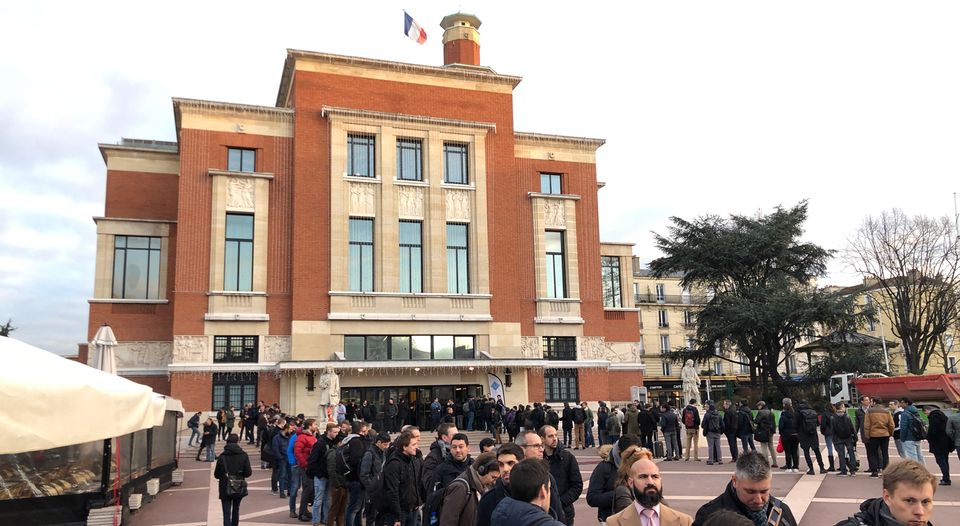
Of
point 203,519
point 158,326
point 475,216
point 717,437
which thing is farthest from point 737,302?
point 203,519

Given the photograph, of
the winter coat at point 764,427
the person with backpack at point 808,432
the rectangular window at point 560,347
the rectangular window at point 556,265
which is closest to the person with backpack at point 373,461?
the person with backpack at point 808,432

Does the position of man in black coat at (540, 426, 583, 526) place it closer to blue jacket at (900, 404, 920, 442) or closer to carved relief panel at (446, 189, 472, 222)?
blue jacket at (900, 404, 920, 442)

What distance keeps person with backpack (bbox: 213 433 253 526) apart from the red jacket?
6.96 feet

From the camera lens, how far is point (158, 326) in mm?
32969

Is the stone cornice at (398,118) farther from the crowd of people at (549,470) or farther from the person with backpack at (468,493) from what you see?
the person with backpack at (468,493)

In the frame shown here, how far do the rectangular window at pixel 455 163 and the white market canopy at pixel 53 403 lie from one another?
102ft

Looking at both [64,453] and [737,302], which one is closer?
[64,453]

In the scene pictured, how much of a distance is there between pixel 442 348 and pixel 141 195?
16.9 meters

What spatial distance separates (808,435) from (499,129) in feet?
82.4

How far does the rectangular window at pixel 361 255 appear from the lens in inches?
1341

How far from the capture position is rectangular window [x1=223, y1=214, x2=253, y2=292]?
107ft

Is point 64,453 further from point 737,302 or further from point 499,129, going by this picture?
point 737,302

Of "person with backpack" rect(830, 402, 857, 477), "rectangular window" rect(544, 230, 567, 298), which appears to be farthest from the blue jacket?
"rectangular window" rect(544, 230, 567, 298)

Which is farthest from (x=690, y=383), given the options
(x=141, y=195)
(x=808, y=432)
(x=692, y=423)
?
(x=141, y=195)
